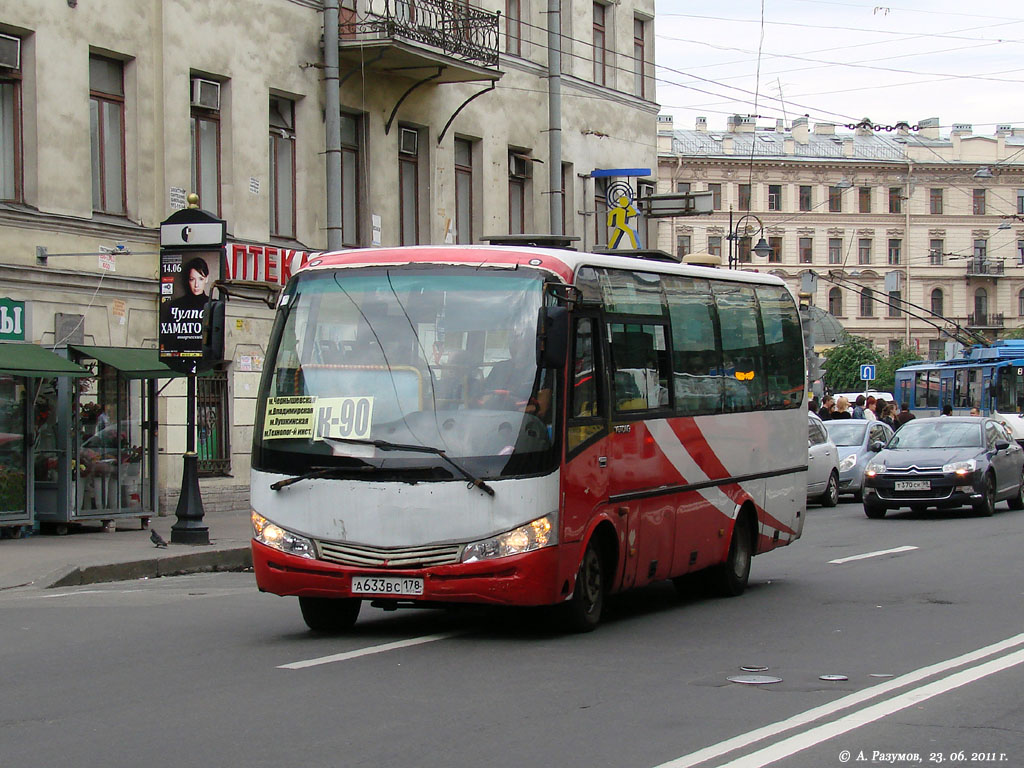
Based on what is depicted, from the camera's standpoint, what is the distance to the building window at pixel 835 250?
9750 cm

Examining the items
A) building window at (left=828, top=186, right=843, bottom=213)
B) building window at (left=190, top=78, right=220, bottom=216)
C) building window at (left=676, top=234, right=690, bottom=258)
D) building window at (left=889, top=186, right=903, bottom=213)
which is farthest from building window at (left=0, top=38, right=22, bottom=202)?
building window at (left=889, top=186, right=903, bottom=213)

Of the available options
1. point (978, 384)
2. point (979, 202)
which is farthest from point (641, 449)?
point (979, 202)

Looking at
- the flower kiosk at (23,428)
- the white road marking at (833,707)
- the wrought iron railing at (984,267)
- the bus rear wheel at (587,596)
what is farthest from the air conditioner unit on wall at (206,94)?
the wrought iron railing at (984,267)

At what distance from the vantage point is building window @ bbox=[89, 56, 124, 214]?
22391mm

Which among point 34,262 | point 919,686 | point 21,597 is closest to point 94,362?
point 34,262

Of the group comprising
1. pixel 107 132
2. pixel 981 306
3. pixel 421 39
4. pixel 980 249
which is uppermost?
pixel 980 249

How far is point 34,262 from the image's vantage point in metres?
20.8

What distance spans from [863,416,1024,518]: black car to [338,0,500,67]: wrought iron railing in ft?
34.5

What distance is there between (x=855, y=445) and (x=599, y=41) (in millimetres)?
11732

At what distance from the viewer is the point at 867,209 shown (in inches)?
3844

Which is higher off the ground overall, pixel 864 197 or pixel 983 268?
pixel 864 197

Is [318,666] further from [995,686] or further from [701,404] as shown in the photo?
[701,404]

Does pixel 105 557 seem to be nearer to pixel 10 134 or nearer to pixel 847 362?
pixel 10 134

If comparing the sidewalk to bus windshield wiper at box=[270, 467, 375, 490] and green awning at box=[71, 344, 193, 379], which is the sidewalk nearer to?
green awning at box=[71, 344, 193, 379]
